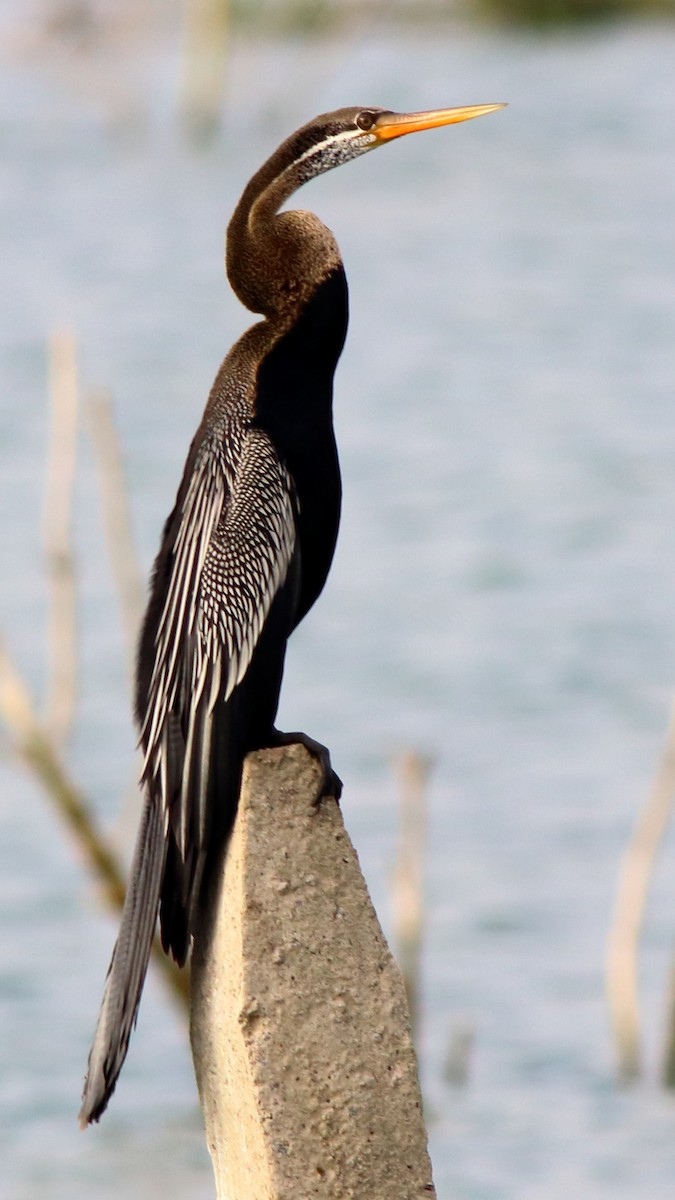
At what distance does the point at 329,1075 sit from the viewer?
118 inches

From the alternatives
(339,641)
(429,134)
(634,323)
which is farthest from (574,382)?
(429,134)

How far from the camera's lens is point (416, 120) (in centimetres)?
355

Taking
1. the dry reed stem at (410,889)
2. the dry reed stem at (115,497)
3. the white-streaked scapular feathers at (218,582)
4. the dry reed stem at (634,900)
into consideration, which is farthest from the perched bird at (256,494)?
the dry reed stem at (634,900)

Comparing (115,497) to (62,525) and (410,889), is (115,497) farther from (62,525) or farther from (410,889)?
(410,889)

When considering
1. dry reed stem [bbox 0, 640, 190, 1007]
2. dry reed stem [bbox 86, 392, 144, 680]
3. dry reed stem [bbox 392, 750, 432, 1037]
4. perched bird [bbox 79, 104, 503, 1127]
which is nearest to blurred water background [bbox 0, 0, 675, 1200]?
dry reed stem [bbox 392, 750, 432, 1037]

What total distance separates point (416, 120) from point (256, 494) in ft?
2.37

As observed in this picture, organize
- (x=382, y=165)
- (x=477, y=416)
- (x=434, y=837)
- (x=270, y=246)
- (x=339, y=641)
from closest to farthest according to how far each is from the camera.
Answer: (x=270, y=246), (x=434, y=837), (x=339, y=641), (x=477, y=416), (x=382, y=165)

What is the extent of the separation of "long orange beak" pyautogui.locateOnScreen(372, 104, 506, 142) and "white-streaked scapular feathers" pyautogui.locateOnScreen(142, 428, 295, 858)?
56 cm

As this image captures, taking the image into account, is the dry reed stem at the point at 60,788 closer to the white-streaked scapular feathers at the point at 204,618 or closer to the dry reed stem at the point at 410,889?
the dry reed stem at the point at 410,889

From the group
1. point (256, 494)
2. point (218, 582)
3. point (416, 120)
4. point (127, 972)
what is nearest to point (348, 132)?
point (416, 120)

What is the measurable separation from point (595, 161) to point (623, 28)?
7.26m

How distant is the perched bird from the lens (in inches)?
128

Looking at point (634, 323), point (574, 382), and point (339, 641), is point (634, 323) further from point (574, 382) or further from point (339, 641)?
point (339, 641)

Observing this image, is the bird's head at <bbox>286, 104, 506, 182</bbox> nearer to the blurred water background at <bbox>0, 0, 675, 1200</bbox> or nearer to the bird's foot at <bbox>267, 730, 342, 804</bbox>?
the bird's foot at <bbox>267, 730, 342, 804</bbox>
